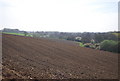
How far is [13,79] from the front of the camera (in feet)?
21.4

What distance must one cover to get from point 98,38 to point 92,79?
6359 cm

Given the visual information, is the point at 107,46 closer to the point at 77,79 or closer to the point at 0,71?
the point at 77,79

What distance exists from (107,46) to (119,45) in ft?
13.4

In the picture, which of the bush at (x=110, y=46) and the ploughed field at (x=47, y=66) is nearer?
the ploughed field at (x=47, y=66)

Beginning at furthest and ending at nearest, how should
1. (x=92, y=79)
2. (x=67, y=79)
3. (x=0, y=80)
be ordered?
(x=92, y=79) → (x=67, y=79) → (x=0, y=80)

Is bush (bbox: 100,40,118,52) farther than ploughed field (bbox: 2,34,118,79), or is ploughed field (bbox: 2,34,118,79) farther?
bush (bbox: 100,40,118,52)

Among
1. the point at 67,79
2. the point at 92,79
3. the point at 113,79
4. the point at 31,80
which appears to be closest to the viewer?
the point at 31,80

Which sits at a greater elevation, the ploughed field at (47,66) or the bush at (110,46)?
the ploughed field at (47,66)

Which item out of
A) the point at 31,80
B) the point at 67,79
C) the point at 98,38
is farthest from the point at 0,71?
the point at 98,38

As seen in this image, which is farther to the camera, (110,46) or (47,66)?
(110,46)

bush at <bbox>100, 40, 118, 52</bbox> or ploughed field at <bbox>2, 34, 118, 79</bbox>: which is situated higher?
ploughed field at <bbox>2, 34, 118, 79</bbox>

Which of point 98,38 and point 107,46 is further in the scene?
point 98,38

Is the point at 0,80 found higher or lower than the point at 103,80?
higher

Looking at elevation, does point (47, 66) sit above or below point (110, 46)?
above
